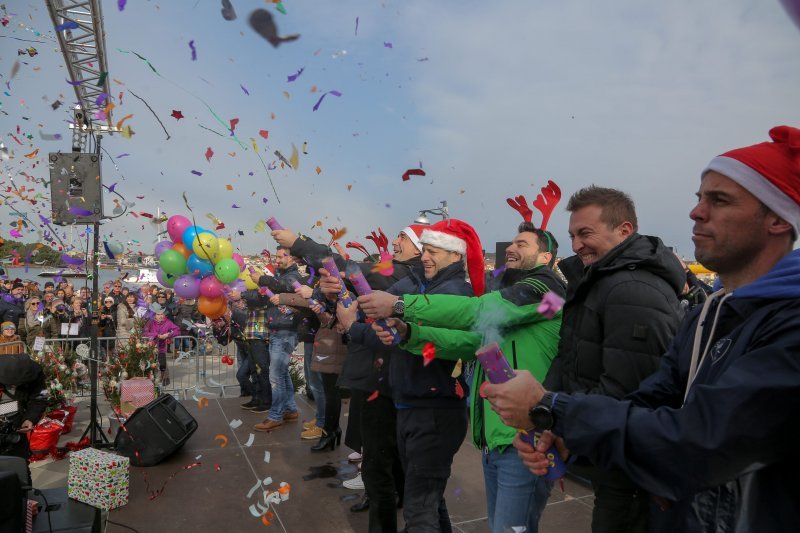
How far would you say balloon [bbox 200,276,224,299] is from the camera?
21.2 feet

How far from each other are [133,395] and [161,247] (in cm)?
195

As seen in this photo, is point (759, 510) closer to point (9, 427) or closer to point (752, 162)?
point (752, 162)

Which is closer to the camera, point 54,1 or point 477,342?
point 477,342

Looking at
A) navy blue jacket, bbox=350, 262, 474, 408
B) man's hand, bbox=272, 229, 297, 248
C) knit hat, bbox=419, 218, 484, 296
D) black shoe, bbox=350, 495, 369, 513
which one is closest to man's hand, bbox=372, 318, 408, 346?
navy blue jacket, bbox=350, 262, 474, 408

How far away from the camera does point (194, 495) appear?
4.20 meters

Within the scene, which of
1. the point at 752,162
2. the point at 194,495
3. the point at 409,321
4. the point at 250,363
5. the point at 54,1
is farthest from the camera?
the point at 250,363

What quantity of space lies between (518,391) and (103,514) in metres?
3.90

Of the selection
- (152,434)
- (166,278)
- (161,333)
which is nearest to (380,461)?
Answer: (152,434)

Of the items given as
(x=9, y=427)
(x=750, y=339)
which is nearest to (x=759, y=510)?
(x=750, y=339)

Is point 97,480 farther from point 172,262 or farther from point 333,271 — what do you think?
point 172,262

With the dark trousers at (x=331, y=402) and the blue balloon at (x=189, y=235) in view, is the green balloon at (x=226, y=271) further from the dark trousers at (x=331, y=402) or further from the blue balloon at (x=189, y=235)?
the dark trousers at (x=331, y=402)

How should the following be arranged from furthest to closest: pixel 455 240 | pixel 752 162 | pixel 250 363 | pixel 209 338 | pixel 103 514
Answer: pixel 209 338 → pixel 250 363 → pixel 103 514 → pixel 455 240 → pixel 752 162

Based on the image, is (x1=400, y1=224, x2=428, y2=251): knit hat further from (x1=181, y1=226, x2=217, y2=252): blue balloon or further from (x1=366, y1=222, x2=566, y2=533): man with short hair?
(x1=181, y1=226, x2=217, y2=252): blue balloon

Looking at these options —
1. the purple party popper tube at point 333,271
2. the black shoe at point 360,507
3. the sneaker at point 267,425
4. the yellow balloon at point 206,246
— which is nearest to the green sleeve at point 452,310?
the purple party popper tube at point 333,271
